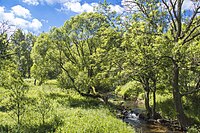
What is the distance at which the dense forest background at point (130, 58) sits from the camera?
57.4ft

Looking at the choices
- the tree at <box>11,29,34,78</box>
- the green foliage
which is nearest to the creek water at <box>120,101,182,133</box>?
the green foliage

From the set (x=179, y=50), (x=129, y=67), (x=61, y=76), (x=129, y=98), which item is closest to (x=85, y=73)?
(x=61, y=76)

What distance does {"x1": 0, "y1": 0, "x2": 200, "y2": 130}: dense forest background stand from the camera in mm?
17484

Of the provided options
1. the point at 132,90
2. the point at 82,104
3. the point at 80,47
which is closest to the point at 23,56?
the point at 80,47

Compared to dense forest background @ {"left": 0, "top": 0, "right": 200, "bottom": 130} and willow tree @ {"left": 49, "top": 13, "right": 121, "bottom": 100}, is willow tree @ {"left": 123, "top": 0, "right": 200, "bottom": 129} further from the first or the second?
willow tree @ {"left": 49, "top": 13, "right": 121, "bottom": 100}

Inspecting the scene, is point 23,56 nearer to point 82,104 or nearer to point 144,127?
point 82,104

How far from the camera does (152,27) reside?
19406mm

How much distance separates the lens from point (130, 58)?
2011 centimetres

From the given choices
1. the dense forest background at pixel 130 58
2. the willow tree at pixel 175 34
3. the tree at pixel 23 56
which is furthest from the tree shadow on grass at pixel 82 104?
the tree at pixel 23 56

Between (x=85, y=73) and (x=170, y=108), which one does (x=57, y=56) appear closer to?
(x=85, y=73)

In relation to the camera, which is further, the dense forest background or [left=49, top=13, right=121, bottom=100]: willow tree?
[left=49, top=13, right=121, bottom=100]: willow tree

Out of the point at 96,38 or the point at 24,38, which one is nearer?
the point at 96,38

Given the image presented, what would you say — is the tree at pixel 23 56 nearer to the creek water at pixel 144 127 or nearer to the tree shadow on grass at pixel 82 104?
the tree shadow on grass at pixel 82 104

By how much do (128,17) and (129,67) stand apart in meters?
3.94
